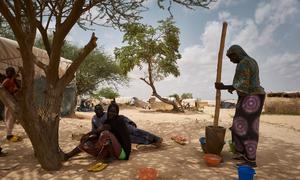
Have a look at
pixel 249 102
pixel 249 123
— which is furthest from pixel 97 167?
pixel 249 102

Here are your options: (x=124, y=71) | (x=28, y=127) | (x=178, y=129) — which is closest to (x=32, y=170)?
(x=28, y=127)

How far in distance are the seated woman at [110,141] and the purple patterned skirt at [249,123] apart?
1.81 meters

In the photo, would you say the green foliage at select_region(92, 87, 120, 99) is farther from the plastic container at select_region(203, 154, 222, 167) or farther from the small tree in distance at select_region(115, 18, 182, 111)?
the plastic container at select_region(203, 154, 222, 167)

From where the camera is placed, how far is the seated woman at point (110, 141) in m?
4.59

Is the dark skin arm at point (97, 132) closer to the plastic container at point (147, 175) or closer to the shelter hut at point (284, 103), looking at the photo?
the plastic container at point (147, 175)

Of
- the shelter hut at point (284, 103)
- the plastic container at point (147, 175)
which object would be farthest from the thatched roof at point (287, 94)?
the plastic container at point (147, 175)

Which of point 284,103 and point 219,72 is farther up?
point 219,72

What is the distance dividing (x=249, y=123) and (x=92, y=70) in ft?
72.6

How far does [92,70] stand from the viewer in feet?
83.7

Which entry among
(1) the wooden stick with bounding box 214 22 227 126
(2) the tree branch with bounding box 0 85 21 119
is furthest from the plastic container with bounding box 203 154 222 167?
(2) the tree branch with bounding box 0 85 21 119

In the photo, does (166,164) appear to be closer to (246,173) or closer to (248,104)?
(246,173)

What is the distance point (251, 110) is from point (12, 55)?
25.5ft

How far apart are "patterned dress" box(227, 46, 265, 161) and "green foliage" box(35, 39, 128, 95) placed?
67.8 ft

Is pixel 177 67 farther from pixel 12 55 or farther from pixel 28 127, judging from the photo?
pixel 28 127
